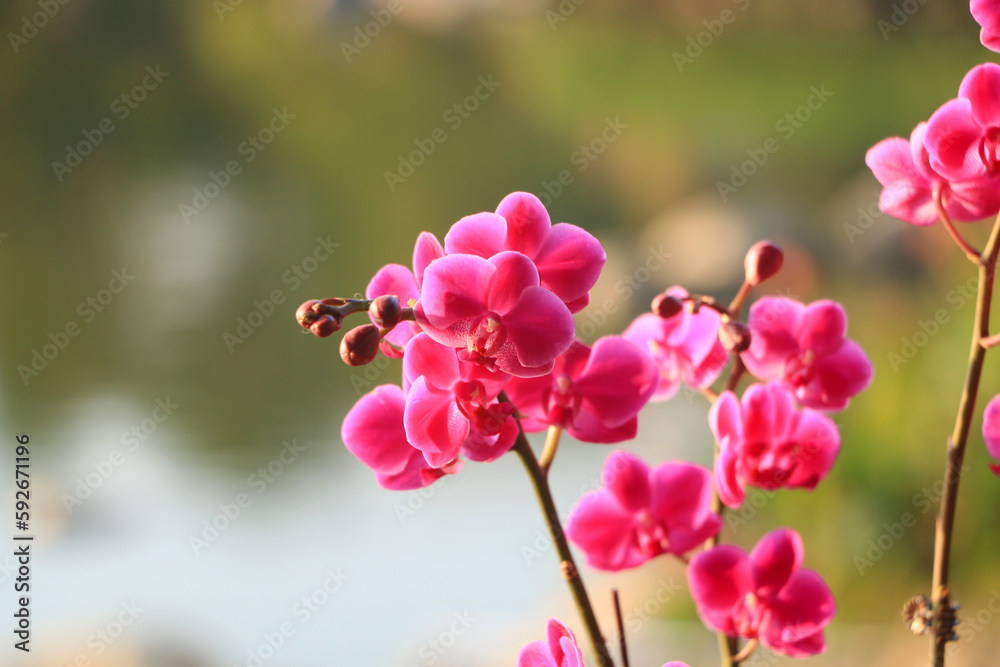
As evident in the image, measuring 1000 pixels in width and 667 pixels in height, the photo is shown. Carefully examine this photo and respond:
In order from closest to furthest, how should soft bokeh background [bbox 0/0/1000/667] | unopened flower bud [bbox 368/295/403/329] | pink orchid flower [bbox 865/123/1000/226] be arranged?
unopened flower bud [bbox 368/295/403/329] → pink orchid flower [bbox 865/123/1000/226] → soft bokeh background [bbox 0/0/1000/667]

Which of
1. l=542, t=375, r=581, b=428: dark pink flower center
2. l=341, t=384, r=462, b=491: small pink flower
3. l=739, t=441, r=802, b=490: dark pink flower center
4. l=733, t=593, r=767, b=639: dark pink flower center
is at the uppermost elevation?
l=739, t=441, r=802, b=490: dark pink flower center

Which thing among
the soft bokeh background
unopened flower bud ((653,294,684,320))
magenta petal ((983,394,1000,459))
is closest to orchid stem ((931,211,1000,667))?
magenta petal ((983,394,1000,459))

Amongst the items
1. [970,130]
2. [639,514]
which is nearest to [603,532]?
[639,514]

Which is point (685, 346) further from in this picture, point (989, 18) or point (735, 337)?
point (989, 18)

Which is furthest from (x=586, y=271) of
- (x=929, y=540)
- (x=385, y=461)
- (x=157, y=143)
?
(x=157, y=143)

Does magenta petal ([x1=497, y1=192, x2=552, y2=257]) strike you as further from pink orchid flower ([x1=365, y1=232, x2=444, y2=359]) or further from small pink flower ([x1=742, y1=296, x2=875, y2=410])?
small pink flower ([x1=742, y1=296, x2=875, y2=410])

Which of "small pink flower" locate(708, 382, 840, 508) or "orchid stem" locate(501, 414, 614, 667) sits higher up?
"small pink flower" locate(708, 382, 840, 508)

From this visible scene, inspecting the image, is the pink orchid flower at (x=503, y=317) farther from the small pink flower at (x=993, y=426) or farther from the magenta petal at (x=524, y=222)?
the small pink flower at (x=993, y=426)

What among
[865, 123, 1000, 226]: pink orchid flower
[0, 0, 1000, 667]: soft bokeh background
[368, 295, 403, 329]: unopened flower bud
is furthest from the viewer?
[0, 0, 1000, 667]: soft bokeh background
